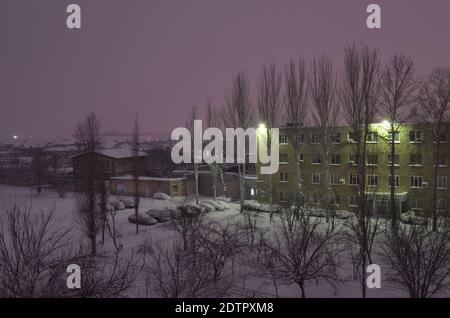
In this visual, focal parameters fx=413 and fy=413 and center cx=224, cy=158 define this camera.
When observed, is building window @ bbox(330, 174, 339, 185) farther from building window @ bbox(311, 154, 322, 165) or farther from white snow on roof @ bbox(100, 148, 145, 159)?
white snow on roof @ bbox(100, 148, 145, 159)

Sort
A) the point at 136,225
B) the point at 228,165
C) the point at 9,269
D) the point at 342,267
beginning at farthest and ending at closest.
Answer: the point at 228,165
the point at 136,225
the point at 342,267
the point at 9,269

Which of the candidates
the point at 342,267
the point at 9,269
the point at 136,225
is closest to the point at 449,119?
the point at 342,267

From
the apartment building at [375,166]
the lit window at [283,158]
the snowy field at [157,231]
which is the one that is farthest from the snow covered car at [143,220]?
the lit window at [283,158]

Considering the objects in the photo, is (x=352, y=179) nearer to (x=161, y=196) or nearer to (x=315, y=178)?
(x=315, y=178)

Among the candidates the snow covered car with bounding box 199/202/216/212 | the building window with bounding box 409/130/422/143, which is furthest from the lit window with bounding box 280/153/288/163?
the building window with bounding box 409/130/422/143

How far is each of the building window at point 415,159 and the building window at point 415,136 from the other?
3.13 feet

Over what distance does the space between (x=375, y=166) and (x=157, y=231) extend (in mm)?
15627

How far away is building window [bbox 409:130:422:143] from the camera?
2761 centimetres

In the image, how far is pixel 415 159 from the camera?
28016mm

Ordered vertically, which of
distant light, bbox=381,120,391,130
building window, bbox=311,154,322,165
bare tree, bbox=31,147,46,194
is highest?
distant light, bbox=381,120,391,130

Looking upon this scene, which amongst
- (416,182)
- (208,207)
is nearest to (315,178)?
(416,182)

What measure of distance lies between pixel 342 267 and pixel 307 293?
9.79ft

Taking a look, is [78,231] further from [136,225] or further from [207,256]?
[207,256]
